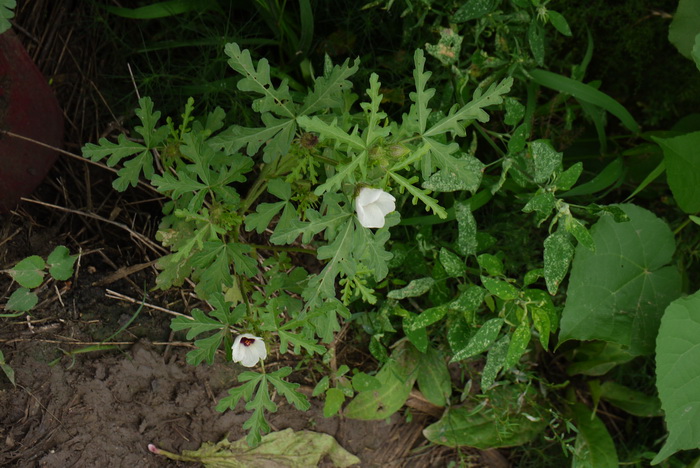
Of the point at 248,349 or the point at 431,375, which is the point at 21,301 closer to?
the point at 248,349

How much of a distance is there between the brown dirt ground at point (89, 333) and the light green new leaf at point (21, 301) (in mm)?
58

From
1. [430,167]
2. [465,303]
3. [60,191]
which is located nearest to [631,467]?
[465,303]

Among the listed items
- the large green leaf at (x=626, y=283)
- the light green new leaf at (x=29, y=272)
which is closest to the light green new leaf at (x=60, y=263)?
the light green new leaf at (x=29, y=272)

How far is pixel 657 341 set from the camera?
6.61 feet

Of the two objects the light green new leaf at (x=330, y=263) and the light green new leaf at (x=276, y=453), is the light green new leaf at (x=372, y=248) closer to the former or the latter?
the light green new leaf at (x=330, y=263)

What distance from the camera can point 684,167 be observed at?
6.70 feet

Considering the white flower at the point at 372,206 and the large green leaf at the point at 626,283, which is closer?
the white flower at the point at 372,206

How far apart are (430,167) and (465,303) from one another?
2.03 feet

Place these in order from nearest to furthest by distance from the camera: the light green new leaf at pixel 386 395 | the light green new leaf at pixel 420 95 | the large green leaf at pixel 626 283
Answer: the light green new leaf at pixel 420 95
the large green leaf at pixel 626 283
the light green new leaf at pixel 386 395

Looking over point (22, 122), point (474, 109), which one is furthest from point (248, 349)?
point (22, 122)

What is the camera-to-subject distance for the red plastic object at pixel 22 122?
2092 millimetres

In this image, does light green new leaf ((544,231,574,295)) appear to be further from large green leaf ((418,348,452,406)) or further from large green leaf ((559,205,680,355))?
large green leaf ((418,348,452,406))

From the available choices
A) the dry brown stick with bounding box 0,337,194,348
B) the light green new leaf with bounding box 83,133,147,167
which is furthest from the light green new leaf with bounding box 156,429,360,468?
the light green new leaf with bounding box 83,133,147,167

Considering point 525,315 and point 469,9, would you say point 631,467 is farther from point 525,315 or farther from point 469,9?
point 469,9
